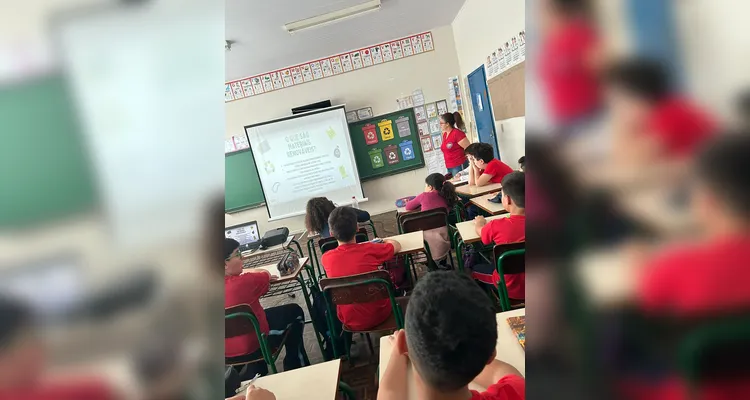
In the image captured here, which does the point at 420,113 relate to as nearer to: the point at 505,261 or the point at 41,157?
the point at 505,261

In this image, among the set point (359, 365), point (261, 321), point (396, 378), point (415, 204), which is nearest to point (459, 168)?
point (415, 204)

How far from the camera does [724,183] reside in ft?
0.48

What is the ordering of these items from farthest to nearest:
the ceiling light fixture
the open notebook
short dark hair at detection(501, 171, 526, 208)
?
1. the ceiling light fixture
2. the open notebook
3. short dark hair at detection(501, 171, 526, 208)

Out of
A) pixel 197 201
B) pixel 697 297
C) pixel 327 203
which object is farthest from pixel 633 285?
pixel 327 203

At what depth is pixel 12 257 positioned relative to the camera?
20 cm

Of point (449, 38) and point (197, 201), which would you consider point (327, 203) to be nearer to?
point (197, 201)

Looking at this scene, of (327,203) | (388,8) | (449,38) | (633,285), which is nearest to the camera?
(633,285)

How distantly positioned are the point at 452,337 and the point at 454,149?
465cm

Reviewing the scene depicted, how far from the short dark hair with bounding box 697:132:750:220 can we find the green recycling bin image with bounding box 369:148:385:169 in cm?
611

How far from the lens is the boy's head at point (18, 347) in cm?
21

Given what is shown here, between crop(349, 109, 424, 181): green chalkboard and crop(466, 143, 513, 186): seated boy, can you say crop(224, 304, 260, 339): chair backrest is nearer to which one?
crop(466, 143, 513, 186): seated boy

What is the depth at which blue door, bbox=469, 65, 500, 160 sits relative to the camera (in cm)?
481

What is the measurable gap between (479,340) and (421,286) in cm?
18

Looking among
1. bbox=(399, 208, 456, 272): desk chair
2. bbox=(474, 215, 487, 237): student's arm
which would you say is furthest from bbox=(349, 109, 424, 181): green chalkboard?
bbox=(474, 215, 487, 237): student's arm
